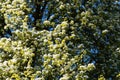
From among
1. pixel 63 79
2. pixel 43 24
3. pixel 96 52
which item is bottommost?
pixel 63 79

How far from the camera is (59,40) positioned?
74.9 ft

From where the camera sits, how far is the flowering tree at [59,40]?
22.0 metres

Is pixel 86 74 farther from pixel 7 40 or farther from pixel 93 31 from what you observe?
pixel 7 40

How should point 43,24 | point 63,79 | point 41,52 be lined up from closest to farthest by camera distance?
point 63,79 < point 41,52 < point 43,24

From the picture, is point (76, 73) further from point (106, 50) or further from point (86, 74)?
point (106, 50)

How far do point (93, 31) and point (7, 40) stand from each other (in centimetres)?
513

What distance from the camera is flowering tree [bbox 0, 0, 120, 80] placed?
72.2 ft

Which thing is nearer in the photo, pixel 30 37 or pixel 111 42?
pixel 30 37

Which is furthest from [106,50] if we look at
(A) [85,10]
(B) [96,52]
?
(A) [85,10]

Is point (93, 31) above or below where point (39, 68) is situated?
above

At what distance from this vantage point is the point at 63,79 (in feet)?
69.1

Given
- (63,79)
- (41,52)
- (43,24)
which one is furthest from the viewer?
(43,24)

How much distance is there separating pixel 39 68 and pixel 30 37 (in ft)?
6.93

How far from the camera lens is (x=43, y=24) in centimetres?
2467
